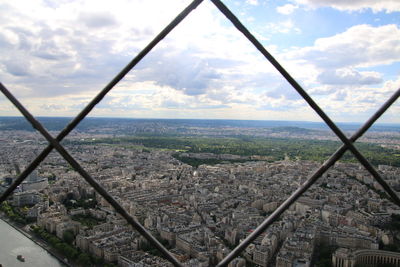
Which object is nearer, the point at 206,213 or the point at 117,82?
the point at 117,82

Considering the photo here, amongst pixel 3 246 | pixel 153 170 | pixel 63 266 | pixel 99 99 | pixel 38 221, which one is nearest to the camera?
pixel 99 99

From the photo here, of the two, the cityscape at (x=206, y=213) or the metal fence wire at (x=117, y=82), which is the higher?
the metal fence wire at (x=117, y=82)

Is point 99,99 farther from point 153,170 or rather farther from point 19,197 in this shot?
point 153,170

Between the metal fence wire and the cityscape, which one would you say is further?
the cityscape

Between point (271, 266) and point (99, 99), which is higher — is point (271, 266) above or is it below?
below

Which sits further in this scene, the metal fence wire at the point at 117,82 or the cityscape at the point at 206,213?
the cityscape at the point at 206,213

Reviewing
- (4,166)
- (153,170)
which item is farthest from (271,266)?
(4,166)

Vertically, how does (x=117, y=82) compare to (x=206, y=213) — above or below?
above

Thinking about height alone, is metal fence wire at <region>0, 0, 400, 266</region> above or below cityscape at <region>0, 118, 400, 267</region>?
above
